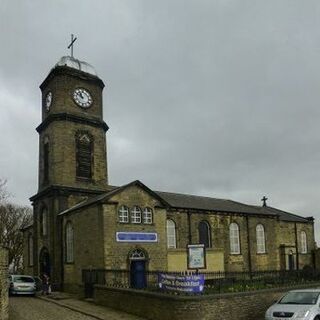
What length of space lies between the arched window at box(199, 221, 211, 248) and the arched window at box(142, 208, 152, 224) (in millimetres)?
9091

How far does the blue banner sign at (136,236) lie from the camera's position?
31172mm

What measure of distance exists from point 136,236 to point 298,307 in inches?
634

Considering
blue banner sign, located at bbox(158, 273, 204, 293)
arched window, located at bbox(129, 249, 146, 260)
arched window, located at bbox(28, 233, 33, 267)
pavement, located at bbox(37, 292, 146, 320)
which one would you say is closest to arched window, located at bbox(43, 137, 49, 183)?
arched window, located at bbox(28, 233, 33, 267)

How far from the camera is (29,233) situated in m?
44.2

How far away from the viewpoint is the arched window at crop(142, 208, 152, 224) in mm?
32812

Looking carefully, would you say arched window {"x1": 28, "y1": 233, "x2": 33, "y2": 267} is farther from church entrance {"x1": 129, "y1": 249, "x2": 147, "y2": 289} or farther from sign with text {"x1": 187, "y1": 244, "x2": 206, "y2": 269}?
sign with text {"x1": 187, "y1": 244, "x2": 206, "y2": 269}

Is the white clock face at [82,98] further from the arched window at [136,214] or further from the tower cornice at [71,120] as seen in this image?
the arched window at [136,214]

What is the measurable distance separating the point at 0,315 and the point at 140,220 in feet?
51.7

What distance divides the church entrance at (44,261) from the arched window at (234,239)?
15.6 meters

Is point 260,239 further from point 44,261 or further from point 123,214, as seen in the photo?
point 44,261

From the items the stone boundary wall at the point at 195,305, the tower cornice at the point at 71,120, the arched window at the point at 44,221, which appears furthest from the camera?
the tower cornice at the point at 71,120

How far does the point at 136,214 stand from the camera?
3241 centimetres

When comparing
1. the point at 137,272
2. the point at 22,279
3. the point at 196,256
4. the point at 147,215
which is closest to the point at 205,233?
the point at 147,215

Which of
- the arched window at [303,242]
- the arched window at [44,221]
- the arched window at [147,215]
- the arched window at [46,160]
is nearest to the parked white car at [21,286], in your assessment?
the arched window at [44,221]
